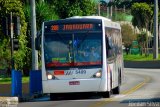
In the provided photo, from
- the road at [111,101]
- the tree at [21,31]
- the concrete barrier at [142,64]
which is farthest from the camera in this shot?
the concrete barrier at [142,64]

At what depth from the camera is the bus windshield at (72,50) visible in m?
25.0

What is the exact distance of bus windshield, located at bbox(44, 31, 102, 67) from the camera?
82.1 feet

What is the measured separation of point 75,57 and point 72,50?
31 centimetres

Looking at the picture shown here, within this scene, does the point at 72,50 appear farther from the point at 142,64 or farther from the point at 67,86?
the point at 142,64

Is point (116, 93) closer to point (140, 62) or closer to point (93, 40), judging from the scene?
point (93, 40)

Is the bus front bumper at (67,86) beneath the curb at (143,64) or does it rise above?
above

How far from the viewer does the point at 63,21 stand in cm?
2566

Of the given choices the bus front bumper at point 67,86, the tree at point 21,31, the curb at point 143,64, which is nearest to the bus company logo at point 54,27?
the bus front bumper at point 67,86

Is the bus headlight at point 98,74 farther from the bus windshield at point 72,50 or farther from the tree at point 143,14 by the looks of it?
the tree at point 143,14

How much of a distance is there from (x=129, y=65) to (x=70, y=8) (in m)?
26.9

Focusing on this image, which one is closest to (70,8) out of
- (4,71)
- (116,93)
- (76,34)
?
(4,71)

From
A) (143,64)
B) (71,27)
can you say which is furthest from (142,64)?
(71,27)

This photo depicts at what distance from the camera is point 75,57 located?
2506 centimetres

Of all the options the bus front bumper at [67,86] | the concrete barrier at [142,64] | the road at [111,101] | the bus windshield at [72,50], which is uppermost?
the bus windshield at [72,50]
